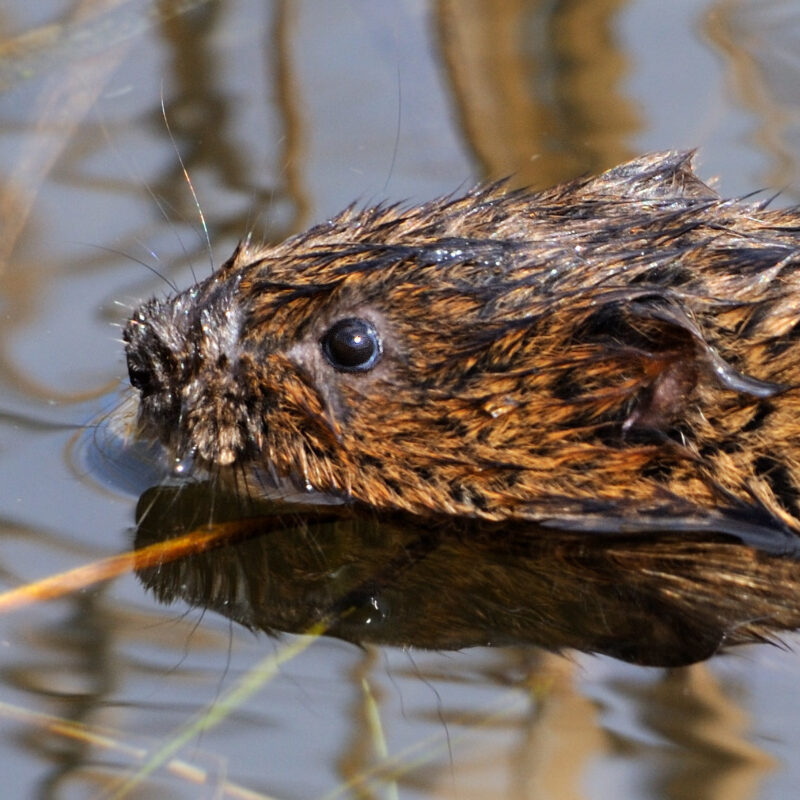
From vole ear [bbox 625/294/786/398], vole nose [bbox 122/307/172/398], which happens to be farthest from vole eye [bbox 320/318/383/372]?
vole ear [bbox 625/294/786/398]

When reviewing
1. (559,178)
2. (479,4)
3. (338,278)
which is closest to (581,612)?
(338,278)

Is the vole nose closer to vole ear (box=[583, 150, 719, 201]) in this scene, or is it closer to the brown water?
the brown water

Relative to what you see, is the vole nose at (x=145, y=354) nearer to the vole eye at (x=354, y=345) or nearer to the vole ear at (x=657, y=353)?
the vole eye at (x=354, y=345)

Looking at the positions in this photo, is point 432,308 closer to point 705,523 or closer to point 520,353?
point 520,353

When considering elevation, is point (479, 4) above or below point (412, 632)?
above

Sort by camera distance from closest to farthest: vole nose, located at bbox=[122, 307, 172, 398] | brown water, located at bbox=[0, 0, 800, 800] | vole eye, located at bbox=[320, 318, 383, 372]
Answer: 1. brown water, located at bbox=[0, 0, 800, 800]
2. vole eye, located at bbox=[320, 318, 383, 372]
3. vole nose, located at bbox=[122, 307, 172, 398]

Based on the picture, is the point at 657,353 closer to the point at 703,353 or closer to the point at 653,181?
the point at 703,353

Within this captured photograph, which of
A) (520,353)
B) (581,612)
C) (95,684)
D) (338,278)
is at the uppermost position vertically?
(338,278)
